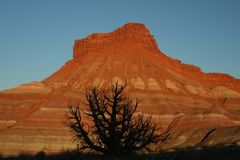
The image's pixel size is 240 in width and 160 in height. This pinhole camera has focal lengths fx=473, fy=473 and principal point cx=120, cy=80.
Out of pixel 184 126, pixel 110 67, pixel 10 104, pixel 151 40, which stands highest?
pixel 151 40

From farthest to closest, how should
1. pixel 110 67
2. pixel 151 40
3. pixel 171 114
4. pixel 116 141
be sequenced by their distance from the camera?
pixel 151 40, pixel 110 67, pixel 171 114, pixel 116 141

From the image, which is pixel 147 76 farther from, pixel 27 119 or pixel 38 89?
pixel 27 119

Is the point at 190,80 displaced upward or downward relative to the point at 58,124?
upward

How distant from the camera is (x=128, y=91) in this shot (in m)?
125

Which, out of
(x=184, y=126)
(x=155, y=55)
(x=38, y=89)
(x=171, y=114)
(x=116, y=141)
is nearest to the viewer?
(x=116, y=141)

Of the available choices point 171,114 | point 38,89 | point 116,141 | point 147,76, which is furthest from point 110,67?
point 116,141

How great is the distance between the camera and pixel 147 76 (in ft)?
439

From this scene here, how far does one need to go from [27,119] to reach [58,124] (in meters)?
8.08

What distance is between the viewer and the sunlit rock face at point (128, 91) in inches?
4058

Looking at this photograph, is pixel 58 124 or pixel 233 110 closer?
pixel 58 124

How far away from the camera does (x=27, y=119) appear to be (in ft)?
359

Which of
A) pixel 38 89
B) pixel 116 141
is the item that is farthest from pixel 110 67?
pixel 116 141

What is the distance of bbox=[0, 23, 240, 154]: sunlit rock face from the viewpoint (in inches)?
4058

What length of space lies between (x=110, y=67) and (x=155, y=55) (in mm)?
19877
